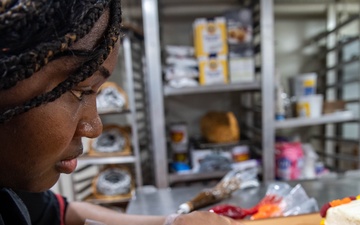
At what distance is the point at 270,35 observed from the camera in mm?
1146

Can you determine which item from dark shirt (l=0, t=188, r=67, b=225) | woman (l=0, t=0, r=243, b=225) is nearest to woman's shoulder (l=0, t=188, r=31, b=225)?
dark shirt (l=0, t=188, r=67, b=225)

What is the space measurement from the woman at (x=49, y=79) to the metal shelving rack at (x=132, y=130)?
0.87 meters

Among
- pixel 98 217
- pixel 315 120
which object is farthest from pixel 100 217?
pixel 315 120

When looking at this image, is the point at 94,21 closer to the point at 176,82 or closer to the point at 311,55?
the point at 176,82

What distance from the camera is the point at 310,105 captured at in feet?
4.17

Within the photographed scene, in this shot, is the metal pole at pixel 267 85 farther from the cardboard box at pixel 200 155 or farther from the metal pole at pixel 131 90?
the metal pole at pixel 131 90

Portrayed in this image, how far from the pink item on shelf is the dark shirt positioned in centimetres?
110

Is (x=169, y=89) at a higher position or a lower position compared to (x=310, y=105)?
higher

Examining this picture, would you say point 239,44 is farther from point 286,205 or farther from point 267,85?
point 286,205

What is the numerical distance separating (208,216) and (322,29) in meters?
1.88

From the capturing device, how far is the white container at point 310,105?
1271 millimetres

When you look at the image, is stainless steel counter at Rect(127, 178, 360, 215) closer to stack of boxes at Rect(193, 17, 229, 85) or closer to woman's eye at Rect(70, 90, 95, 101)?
stack of boxes at Rect(193, 17, 229, 85)

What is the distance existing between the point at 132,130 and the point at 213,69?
0.54 m

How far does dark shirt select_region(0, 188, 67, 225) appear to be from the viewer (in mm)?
425
